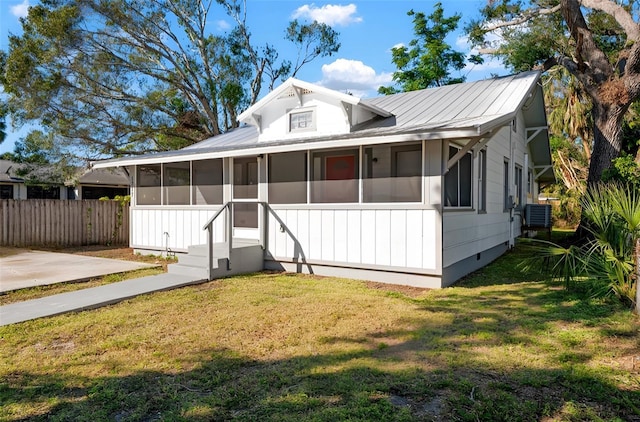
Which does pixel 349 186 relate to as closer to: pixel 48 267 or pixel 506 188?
pixel 506 188

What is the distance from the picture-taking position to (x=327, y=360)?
3771 millimetres

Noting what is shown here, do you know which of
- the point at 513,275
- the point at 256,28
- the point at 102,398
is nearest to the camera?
the point at 102,398

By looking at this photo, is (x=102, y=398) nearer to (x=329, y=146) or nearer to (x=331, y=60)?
(x=329, y=146)

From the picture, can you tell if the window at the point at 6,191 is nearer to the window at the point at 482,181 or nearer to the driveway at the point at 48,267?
the driveway at the point at 48,267

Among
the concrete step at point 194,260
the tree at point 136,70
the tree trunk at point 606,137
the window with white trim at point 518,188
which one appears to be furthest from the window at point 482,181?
the tree at point 136,70

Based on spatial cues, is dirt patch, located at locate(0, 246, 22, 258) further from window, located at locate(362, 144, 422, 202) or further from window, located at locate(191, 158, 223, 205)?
window, located at locate(362, 144, 422, 202)

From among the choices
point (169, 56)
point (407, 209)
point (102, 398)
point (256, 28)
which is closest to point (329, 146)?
point (407, 209)

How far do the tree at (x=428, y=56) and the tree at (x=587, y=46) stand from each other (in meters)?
6.27

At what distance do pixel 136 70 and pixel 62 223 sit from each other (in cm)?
824

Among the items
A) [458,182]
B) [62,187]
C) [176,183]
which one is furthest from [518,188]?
[62,187]

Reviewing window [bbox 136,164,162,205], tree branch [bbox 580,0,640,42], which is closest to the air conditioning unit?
tree branch [bbox 580,0,640,42]

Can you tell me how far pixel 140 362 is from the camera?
3775 millimetres

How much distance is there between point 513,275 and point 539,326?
3.89 meters

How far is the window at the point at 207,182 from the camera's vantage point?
960cm
